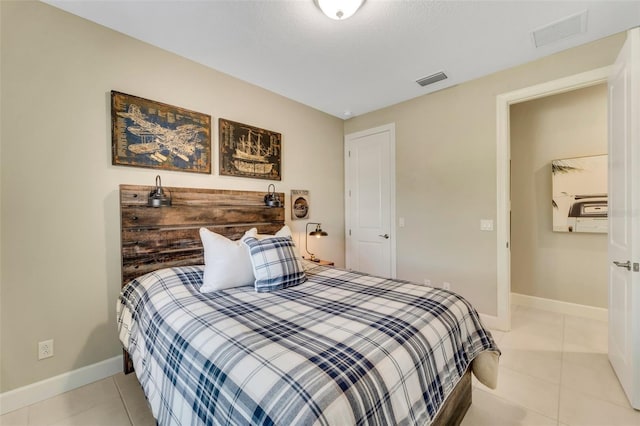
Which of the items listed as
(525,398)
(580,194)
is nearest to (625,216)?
(525,398)

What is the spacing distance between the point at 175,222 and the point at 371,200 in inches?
98.7

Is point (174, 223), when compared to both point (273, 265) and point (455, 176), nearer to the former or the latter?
point (273, 265)

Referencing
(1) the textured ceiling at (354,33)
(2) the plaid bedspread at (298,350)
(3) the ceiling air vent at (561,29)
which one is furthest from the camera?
(3) the ceiling air vent at (561,29)

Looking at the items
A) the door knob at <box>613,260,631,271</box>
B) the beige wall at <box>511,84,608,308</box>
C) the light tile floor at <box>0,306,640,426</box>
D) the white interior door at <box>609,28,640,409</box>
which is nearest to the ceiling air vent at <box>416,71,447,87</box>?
the white interior door at <box>609,28,640,409</box>

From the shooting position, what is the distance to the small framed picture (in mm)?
3332

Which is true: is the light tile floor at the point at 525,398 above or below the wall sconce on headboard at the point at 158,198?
below

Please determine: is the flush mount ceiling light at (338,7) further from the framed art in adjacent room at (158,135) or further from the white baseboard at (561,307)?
the white baseboard at (561,307)

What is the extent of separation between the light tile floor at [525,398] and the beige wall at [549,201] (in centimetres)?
95

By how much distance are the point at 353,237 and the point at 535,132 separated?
8.87 feet

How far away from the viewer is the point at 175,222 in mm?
2270

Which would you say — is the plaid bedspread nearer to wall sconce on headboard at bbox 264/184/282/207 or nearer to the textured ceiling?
wall sconce on headboard at bbox 264/184/282/207

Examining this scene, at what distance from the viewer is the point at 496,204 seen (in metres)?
2.74

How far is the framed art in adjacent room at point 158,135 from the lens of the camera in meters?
2.04

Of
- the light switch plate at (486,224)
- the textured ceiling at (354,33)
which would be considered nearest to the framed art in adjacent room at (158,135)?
the textured ceiling at (354,33)
